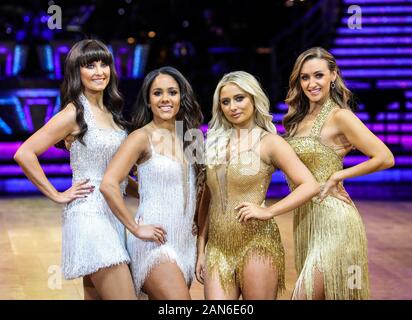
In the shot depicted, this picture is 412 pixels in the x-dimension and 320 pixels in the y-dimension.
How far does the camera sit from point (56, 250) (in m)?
6.74

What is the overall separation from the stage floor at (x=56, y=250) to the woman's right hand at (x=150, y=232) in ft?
6.24

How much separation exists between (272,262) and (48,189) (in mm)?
1101

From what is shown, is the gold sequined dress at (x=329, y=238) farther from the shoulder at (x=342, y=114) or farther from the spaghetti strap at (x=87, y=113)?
the spaghetti strap at (x=87, y=113)

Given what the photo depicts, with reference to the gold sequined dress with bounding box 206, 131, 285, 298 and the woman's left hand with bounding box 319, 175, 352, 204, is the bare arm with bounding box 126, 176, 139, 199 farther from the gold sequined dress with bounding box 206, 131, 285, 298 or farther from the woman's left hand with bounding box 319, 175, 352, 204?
the woman's left hand with bounding box 319, 175, 352, 204

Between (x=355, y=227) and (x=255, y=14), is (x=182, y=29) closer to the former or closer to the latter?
(x=255, y=14)

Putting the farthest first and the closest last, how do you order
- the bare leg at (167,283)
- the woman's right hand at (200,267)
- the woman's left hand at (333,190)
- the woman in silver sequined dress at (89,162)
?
the woman's left hand at (333,190) < the woman's right hand at (200,267) < the woman in silver sequined dress at (89,162) < the bare leg at (167,283)

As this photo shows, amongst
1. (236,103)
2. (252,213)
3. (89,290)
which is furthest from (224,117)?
(89,290)

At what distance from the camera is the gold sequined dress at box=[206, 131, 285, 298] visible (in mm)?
3459

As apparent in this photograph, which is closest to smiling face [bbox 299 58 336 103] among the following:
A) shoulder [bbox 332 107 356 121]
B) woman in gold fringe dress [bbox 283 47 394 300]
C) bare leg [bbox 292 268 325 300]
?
woman in gold fringe dress [bbox 283 47 394 300]

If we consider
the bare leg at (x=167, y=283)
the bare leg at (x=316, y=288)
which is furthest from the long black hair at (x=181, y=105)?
the bare leg at (x=316, y=288)

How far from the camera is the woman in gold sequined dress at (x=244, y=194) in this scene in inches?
134

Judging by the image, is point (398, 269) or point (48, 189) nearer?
point (48, 189)

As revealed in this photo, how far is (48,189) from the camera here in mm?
3695
